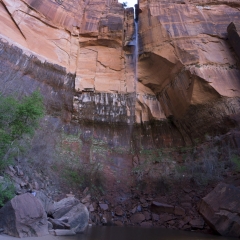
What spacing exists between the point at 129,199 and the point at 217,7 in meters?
16.0

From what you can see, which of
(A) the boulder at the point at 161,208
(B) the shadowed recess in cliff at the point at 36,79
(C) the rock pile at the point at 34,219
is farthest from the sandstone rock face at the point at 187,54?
(C) the rock pile at the point at 34,219

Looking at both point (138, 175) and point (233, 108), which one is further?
point (138, 175)

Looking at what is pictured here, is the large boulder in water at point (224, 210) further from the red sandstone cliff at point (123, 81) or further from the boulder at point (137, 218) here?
the red sandstone cliff at point (123, 81)

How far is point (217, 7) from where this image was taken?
20547mm

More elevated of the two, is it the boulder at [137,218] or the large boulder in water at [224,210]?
the large boulder in water at [224,210]

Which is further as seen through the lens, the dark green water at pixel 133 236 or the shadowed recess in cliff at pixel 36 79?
the shadowed recess in cliff at pixel 36 79

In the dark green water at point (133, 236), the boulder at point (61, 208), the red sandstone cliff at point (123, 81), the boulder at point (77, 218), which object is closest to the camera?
the dark green water at point (133, 236)

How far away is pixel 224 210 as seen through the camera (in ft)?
31.0

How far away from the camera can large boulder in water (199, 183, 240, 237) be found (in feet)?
29.8

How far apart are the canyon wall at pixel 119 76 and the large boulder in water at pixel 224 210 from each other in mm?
7097

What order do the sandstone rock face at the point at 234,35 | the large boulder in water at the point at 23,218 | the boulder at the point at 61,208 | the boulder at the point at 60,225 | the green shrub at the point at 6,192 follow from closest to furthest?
the large boulder in water at the point at 23,218
the green shrub at the point at 6,192
the boulder at the point at 60,225
the boulder at the point at 61,208
the sandstone rock face at the point at 234,35

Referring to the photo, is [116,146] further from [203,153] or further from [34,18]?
[34,18]

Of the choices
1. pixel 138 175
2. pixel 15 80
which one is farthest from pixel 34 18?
pixel 138 175

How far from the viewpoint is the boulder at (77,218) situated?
373 inches
